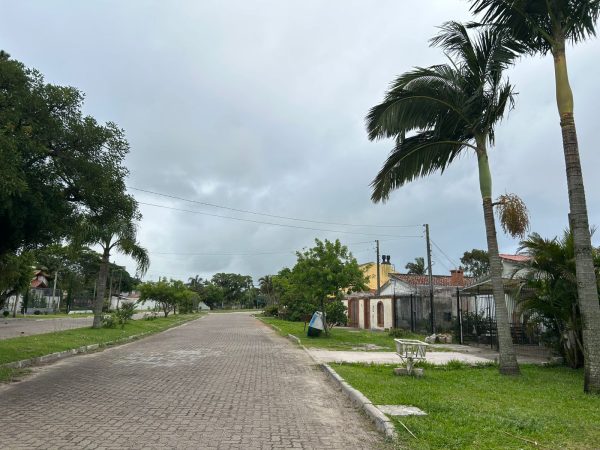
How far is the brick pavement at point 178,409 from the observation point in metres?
5.78

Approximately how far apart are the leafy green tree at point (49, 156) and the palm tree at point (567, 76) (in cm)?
849

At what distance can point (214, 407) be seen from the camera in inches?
302

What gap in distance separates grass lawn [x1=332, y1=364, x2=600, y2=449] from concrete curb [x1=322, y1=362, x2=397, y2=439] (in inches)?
5.1

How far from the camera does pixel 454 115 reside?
1184cm

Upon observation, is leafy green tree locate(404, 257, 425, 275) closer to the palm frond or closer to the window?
the window

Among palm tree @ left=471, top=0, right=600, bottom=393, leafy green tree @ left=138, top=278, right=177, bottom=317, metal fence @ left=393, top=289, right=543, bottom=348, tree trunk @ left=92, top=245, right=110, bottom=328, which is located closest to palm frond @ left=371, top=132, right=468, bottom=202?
palm tree @ left=471, top=0, right=600, bottom=393

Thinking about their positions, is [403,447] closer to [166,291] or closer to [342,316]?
[342,316]

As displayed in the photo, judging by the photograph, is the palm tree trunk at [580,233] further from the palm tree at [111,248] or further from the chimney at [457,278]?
the chimney at [457,278]

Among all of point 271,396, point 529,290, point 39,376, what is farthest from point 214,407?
point 529,290

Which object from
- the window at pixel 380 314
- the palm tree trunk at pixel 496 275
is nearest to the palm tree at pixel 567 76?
the palm tree trunk at pixel 496 275

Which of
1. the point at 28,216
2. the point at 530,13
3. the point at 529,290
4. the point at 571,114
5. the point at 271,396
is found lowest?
the point at 271,396

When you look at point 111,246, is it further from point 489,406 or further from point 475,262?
point 475,262

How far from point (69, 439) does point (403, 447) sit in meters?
3.75

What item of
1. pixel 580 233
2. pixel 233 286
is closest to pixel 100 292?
pixel 580 233
